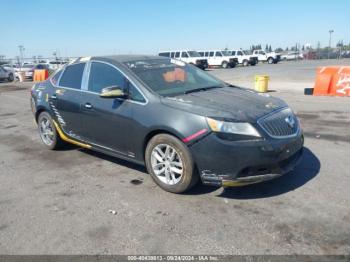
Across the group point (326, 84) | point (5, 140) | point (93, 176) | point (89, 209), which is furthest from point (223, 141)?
point (326, 84)

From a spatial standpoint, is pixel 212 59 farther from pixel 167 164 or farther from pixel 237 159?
pixel 237 159

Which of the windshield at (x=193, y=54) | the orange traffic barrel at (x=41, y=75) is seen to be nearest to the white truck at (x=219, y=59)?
the windshield at (x=193, y=54)

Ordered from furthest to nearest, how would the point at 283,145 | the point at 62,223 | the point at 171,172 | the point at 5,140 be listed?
the point at 5,140 < the point at 171,172 < the point at 283,145 < the point at 62,223

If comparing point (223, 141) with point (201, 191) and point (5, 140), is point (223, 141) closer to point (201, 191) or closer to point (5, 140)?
point (201, 191)

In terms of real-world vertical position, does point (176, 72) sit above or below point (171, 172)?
above

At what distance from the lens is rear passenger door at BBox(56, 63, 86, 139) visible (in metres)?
5.73

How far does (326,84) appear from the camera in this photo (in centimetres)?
1267

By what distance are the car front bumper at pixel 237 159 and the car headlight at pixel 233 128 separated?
0.09m

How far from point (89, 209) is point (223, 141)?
1739 millimetres

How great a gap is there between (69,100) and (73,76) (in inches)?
17.7

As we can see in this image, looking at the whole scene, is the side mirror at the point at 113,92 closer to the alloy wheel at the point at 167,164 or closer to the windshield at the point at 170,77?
the windshield at the point at 170,77

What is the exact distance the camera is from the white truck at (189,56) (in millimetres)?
38362

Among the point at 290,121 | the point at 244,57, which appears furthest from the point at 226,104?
the point at 244,57

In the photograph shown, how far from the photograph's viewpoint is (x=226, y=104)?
436cm
